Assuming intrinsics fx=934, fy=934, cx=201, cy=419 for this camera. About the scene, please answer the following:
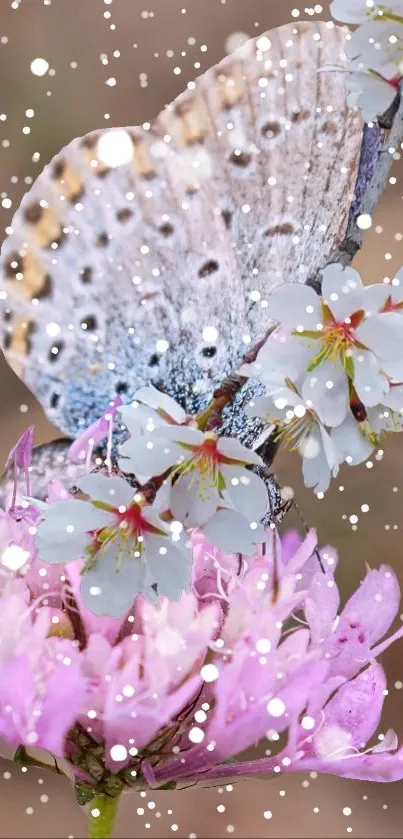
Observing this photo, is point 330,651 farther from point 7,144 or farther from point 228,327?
point 7,144

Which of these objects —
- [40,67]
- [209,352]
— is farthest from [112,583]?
[40,67]

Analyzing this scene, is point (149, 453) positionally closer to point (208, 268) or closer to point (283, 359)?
point (283, 359)

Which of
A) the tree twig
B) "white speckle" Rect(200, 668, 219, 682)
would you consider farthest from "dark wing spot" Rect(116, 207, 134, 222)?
"white speckle" Rect(200, 668, 219, 682)

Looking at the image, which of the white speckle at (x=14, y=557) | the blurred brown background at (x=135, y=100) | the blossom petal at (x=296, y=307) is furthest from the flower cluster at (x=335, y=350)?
the blurred brown background at (x=135, y=100)

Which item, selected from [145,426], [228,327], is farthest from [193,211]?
[145,426]

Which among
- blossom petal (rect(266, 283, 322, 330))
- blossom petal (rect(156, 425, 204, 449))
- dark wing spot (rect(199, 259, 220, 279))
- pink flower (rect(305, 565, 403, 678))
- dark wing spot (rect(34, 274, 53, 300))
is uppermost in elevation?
blossom petal (rect(266, 283, 322, 330))

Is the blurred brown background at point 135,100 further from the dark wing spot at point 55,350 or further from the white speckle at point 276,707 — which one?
the white speckle at point 276,707

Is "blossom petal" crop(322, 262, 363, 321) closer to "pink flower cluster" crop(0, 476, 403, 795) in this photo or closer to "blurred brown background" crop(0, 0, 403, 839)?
"pink flower cluster" crop(0, 476, 403, 795)

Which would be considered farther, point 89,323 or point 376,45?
point 89,323
